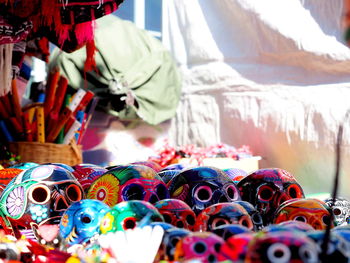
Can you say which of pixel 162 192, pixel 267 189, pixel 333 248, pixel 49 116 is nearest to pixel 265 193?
pixel 267 189

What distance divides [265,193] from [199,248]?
1.43 feet

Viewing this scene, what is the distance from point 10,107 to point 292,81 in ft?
5.19

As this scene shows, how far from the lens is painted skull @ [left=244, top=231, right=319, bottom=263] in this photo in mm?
548

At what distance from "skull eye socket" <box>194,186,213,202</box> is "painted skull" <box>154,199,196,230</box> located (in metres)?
0.09

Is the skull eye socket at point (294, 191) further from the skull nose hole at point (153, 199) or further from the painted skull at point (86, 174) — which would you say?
the painted skull at point (86, 174)

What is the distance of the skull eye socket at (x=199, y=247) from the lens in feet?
2.05

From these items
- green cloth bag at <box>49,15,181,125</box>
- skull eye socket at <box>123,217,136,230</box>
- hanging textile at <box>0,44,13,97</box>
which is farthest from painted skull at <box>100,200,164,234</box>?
green cloth bag at <box>49,15,181,125</box>

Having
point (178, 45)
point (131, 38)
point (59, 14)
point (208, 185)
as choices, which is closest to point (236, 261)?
point (208, 185)

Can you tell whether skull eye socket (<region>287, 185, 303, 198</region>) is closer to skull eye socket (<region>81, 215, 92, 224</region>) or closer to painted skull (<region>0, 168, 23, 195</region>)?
skull eye socket (<region>81, 215, 92, 224</region>)

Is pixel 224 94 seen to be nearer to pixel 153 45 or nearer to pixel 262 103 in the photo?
pixel 262 103

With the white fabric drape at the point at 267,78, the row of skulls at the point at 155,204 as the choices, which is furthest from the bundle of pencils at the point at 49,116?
the row of skulls at the point at 155,204

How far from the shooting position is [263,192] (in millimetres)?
1036

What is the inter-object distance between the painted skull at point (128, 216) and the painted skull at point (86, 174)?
12.0 inches

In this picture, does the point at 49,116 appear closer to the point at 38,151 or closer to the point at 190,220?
the point at 38,151
